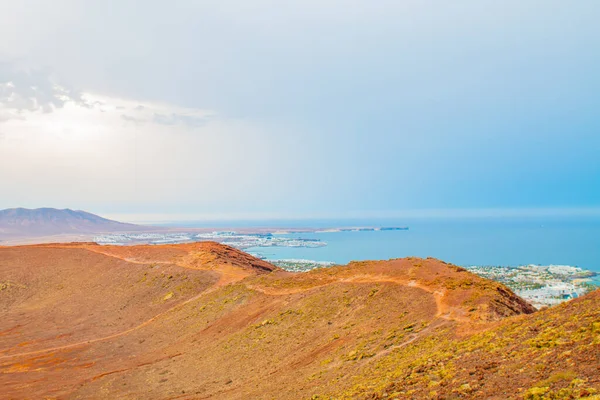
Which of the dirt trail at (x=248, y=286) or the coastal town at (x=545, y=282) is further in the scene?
the coastal town at (x=545, y=282)

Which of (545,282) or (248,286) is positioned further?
(545,282)

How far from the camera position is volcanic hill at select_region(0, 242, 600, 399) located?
1430cm

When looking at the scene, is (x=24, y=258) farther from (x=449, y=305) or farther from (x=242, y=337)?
(x=449, y=305)

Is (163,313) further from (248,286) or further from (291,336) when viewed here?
(291,336)

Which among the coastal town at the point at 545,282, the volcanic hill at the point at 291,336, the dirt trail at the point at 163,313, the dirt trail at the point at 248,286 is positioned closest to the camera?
the volcanic hill at the point at 291,336

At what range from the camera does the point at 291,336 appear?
29.4m

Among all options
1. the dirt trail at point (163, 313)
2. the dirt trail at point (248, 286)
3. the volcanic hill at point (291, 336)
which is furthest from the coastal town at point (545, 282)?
the dirt trail at point (163, 313)

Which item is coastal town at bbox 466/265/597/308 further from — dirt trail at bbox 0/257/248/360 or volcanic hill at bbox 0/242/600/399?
dirt trail at bbox 0/257/248/360

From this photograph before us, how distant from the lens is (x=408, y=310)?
26531 millimetres

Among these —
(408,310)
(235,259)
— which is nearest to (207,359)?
(408,310)

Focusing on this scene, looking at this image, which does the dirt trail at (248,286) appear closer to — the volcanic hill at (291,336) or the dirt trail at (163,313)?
the dirt trail at (163,313)

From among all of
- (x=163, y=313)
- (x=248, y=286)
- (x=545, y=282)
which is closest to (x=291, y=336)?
(x=248, y=286)

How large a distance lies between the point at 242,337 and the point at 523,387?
2380 centimetres

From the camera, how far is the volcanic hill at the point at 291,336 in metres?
14.3
